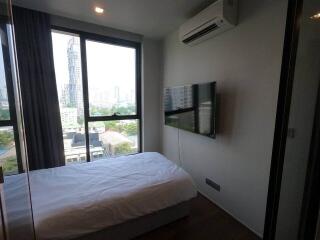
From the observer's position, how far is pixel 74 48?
280cm

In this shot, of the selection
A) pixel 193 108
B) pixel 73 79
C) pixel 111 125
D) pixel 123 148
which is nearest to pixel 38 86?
pixel 73 79

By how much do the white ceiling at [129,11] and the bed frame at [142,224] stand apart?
2.50 meters

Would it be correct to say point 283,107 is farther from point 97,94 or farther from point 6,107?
point 97,94

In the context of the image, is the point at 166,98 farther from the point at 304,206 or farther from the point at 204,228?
the point at 304,206

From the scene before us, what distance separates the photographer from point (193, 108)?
240 cm

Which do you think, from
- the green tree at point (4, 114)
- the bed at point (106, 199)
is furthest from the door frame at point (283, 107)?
the green tree at point (4, 114)

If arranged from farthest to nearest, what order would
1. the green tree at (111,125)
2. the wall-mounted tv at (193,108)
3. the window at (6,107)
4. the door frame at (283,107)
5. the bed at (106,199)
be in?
1. the green tree at (111,125)
2. the wall-mounted tv at (193,108)
3. the bed at (106,199)
4. the window at (6,107)
5. the door frame at (283,107)

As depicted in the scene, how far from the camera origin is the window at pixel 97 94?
9.12 ft

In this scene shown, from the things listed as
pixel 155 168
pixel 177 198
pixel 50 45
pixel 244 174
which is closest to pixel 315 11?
pixel 244 174

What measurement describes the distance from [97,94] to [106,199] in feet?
6.84

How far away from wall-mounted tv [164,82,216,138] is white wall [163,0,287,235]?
17 cm

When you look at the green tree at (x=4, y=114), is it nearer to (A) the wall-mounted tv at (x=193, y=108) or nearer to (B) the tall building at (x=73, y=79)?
(B) the tall building at (x=73, y=79)

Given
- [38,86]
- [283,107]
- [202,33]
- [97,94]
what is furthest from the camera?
[97,94]

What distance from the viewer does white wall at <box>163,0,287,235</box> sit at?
1.64 meters
